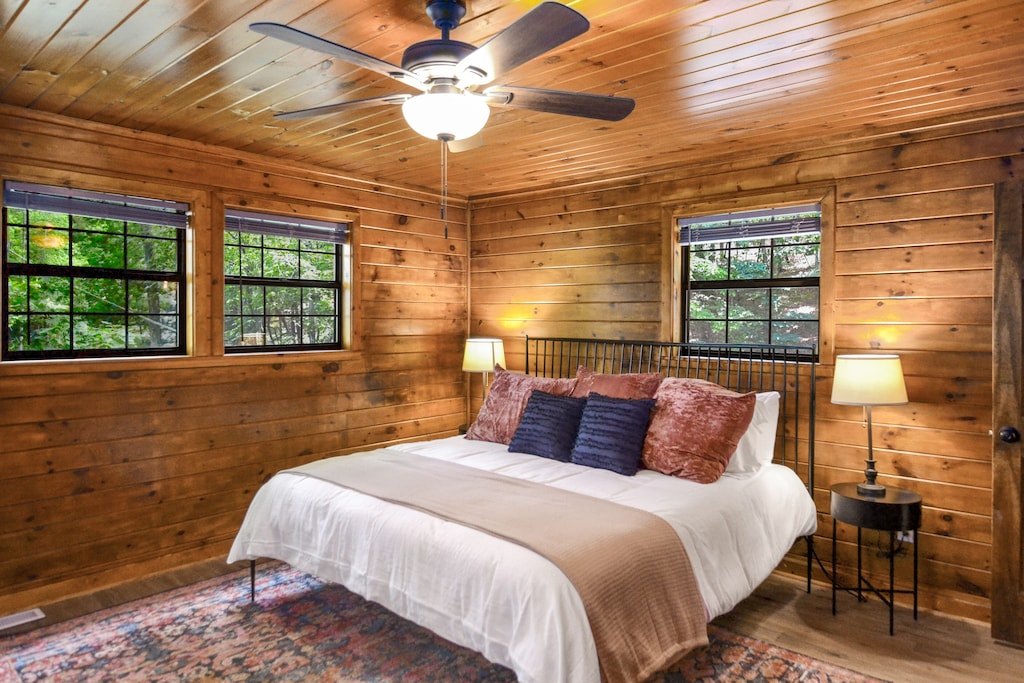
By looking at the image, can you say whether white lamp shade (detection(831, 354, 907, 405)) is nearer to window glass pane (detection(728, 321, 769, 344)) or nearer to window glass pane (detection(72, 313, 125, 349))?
window glass pane (detection(728, 321, 769, 344))

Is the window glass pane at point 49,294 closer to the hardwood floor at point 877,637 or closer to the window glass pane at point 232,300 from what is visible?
the window glass pane at point 232,300

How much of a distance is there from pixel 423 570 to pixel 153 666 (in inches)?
49.6

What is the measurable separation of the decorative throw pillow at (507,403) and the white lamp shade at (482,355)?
2.01ft

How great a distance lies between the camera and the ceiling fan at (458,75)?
1.66m

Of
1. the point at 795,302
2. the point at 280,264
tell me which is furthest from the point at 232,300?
the point at 795,302

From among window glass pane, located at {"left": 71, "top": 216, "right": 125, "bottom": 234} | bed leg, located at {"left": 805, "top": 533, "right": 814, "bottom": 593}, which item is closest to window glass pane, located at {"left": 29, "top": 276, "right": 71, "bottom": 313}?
window glass pane, located at {"left": 71, "top": 216, "right": 125, "bottom": 234}

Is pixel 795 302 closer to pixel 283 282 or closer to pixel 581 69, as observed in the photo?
pixel 581 69

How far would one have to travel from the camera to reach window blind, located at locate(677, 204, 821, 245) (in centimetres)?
361

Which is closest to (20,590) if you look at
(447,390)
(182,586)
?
(182,586)

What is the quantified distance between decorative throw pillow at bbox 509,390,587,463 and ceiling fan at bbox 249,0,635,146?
5.54ft

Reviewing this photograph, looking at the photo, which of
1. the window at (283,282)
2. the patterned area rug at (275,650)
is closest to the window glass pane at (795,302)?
the patterned area rug at (275,650)

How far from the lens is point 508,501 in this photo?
8.31 ft

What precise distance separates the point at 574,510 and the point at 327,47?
175cm

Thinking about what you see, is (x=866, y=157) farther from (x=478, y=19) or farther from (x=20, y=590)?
(x=20, y=590)
